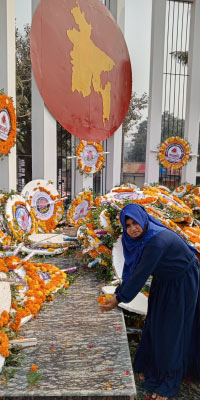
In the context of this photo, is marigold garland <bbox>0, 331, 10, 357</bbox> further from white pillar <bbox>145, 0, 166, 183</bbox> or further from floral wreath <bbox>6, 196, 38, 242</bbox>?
white pillar <bbox>145, 0, 166, 183</bbox>

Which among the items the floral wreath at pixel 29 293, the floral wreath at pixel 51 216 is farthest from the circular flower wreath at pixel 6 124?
the floral wreath at pixel 29 293

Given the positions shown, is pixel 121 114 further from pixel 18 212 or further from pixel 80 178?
pixel 18 212

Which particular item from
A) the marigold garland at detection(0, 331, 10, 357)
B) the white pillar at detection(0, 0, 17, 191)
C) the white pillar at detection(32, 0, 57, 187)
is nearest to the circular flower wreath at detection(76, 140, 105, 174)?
the white pillar at detection(32, 0, 57, 187)

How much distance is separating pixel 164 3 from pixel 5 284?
929 cm

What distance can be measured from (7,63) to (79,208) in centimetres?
320

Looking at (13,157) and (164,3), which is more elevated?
(164,3)

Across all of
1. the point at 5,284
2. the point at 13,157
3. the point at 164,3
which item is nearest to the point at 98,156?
the point at 13,157

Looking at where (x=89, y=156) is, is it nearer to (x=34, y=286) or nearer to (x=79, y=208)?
(x=79, y=208)

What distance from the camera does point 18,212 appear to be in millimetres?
5484

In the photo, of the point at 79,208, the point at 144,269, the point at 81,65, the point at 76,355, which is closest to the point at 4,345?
the point at 76,355

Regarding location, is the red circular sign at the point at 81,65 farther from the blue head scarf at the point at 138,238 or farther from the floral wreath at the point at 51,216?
the blue head scarf at the point at 138,238

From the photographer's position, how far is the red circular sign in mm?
6590

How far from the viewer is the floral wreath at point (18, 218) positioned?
5.19 m

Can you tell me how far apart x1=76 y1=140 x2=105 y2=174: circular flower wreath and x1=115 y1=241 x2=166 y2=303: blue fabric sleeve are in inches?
240
